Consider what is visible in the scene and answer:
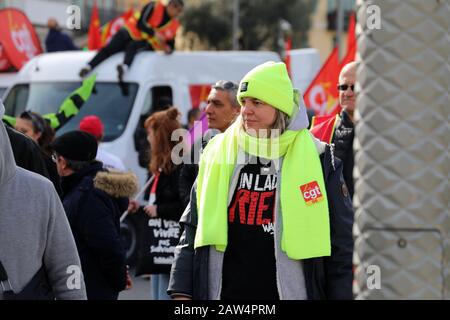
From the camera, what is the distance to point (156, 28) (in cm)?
1345

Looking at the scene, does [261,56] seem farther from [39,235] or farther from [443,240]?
[443,240]

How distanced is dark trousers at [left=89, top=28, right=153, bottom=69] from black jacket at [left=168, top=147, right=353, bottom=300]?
892 centimetres

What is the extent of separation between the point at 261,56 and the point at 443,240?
41.0 ft

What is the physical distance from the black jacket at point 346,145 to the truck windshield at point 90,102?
22.3ft

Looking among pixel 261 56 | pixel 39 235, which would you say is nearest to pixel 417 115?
pixel 39 235

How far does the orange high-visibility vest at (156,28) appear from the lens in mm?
13234

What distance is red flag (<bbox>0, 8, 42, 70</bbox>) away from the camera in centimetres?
1580

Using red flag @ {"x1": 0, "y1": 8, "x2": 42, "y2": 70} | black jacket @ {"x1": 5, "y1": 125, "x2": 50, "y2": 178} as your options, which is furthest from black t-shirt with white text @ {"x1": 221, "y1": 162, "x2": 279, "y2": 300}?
red flag @ {"x1": 0, "y1": 8, "x2": 42, "y2": 70}

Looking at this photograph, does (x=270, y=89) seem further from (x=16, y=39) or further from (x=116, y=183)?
(x=16, y=39)

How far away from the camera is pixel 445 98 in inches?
A: 66.4

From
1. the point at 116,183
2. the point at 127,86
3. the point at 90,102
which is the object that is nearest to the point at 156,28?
the point at 127,86

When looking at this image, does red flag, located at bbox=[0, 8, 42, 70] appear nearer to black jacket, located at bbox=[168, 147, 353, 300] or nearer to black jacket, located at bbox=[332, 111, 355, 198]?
black jacket, located at bbox=[332, 111, 355, 198]

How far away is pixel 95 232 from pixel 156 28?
8164mm

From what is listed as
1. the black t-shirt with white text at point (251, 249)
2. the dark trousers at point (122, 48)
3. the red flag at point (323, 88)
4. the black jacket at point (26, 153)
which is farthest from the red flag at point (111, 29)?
the black t-shirt with white text at point (251, 249)
